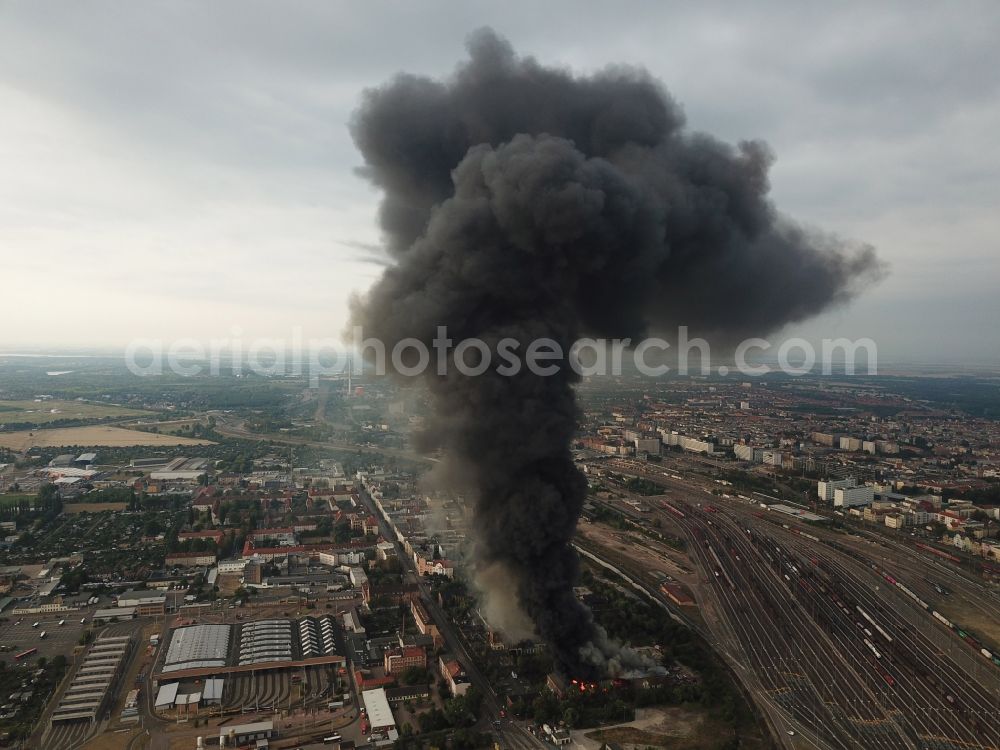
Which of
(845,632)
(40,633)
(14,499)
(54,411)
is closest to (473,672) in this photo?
(845,632)

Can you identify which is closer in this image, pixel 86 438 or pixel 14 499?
pixel 14 499

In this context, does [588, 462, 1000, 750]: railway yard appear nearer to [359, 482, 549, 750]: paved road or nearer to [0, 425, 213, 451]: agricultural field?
[359, 482, 549, 750]: paved road

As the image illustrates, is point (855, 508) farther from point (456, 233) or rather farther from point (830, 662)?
point (456, 233)

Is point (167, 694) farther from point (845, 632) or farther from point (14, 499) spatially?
point (14, 499)

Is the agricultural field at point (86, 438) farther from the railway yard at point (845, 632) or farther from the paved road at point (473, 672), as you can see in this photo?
the railway yard at point (845, 632)

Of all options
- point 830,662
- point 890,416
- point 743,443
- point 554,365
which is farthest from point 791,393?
point 554,365

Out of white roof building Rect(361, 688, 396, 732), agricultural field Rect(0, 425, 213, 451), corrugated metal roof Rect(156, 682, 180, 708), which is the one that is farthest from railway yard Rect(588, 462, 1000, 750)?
agricultural field Rect(0, 425, 213, 451)
